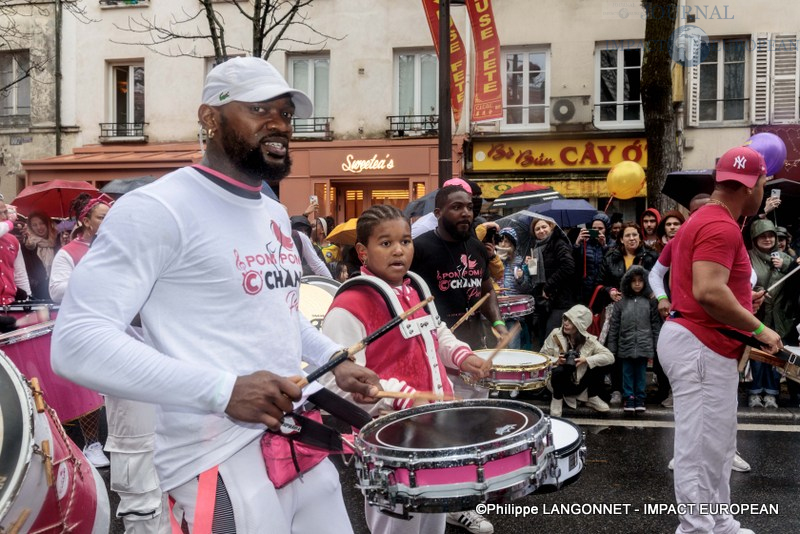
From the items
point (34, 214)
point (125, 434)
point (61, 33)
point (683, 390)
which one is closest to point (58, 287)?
point (125, 434)

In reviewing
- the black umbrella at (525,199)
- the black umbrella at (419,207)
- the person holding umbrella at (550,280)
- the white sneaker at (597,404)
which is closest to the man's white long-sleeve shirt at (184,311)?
the white sneaker at (597,404)

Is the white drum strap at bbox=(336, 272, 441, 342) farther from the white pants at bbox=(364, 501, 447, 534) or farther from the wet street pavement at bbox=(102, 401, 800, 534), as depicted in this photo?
Answer: the wet street pavement at bbox=(102, 401, 800, 534)

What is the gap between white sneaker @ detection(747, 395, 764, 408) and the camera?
25.4ft

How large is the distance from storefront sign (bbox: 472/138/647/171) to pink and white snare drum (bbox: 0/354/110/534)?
16890mm

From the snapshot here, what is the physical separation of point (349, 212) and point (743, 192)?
17.1 meters

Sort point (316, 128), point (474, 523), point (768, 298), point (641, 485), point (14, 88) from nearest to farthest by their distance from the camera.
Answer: point (474, 523) → point (641, 485) → point (768, 298) → point (316, 128) → point (14, 88)

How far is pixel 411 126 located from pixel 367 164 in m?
1.52

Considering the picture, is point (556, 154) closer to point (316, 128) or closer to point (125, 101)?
point (316, 128)

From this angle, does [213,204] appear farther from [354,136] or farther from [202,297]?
[354,136]

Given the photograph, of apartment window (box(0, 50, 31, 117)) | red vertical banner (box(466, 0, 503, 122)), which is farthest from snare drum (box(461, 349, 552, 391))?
apartment window (box(0, 50, 31, 117))

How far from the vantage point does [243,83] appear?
2.28 m

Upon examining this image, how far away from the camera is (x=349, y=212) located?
2084 cm

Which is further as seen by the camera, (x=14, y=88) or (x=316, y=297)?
(x=14, y=88)

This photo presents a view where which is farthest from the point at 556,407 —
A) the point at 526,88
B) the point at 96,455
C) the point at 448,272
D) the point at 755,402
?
the point at 526,88
